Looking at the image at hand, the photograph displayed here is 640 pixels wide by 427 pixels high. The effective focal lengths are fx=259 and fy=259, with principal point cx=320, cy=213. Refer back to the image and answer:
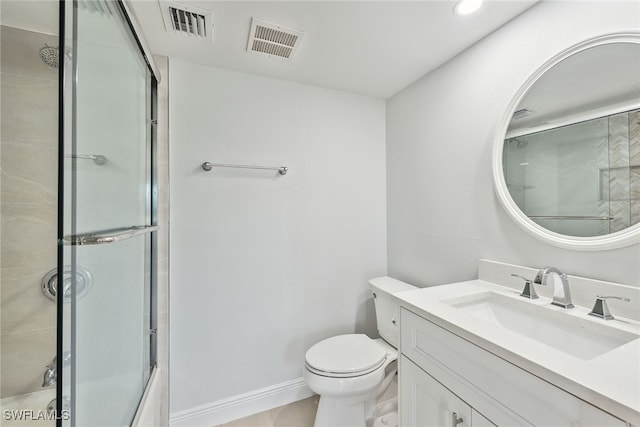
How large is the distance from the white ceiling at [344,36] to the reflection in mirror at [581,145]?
0.41 m

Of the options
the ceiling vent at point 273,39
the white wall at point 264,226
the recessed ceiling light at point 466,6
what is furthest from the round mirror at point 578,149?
the ceiling vent at point 273,39

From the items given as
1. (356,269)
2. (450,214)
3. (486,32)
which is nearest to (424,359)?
(450,214)

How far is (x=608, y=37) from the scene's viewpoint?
0.90m

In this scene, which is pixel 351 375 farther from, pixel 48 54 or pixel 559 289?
pixel 48 54

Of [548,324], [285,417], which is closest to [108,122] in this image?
[548,324]

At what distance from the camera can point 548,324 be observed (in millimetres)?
928

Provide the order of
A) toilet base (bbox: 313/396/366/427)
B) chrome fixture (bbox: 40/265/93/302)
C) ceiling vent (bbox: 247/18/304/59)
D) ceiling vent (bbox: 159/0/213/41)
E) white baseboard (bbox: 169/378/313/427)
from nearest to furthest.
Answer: chrome fixture (bbox: 40/265/93/302), ceiling vent (bbox: 159/0/213/41), ceiling vent (bbox: 247/18/304/59), toilet base (bbox: 313/396/366/427), white baseboard (bbox: 169/378/313/427)

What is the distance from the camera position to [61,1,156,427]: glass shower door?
26.3 inches

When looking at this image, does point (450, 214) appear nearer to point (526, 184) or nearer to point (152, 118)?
point (526, 184)

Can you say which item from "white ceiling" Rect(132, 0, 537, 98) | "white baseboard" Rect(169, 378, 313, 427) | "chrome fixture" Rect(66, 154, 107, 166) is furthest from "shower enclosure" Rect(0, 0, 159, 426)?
"white baseboard" Rect(169, 378, 313, 427)

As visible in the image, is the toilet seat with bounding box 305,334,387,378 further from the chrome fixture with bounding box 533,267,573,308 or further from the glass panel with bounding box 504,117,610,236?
the glass panel with bounding box 504,117,610,236

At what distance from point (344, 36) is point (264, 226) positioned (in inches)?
45.9

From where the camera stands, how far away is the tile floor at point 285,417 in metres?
1.56

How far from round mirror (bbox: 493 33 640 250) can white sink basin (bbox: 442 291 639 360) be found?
0.90ft
